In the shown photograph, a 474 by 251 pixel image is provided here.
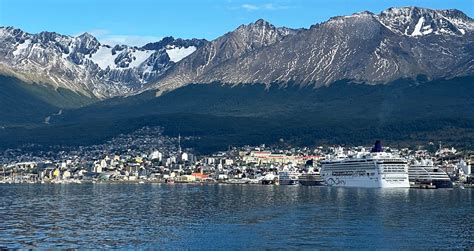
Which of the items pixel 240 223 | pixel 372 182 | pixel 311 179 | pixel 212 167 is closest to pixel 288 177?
pixel 311 179

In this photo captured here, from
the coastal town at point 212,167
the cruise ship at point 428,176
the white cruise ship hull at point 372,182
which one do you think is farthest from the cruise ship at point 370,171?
the coastal town at point 212,167

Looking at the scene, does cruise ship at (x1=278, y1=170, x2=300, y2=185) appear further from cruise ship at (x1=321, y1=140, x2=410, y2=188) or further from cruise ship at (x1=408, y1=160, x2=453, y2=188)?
cruise ship at (x1=408, y1=160, x2=453, y2=188)

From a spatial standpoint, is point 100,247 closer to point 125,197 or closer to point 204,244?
point 204,244

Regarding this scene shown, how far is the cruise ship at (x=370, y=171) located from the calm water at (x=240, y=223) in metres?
34.3

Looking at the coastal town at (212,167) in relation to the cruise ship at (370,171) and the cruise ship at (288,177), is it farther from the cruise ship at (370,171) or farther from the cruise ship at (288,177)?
the cruise ship at (370,171)

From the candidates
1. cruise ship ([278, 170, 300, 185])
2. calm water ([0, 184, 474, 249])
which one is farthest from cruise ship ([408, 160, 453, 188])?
calm water ([0, 184, 474, 249])

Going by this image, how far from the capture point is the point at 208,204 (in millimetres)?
89250

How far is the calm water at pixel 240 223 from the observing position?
56.8m

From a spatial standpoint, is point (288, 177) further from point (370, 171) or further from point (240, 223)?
point (240, 223)

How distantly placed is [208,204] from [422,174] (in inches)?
2131

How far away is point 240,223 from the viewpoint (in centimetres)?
6794

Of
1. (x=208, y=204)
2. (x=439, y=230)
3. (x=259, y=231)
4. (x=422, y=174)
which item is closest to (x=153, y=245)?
(x=259, y=231)

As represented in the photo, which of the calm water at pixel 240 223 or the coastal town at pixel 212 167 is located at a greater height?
the coastal town at pixel 212 167

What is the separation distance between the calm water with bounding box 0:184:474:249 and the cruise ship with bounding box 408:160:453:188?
37.0 m
